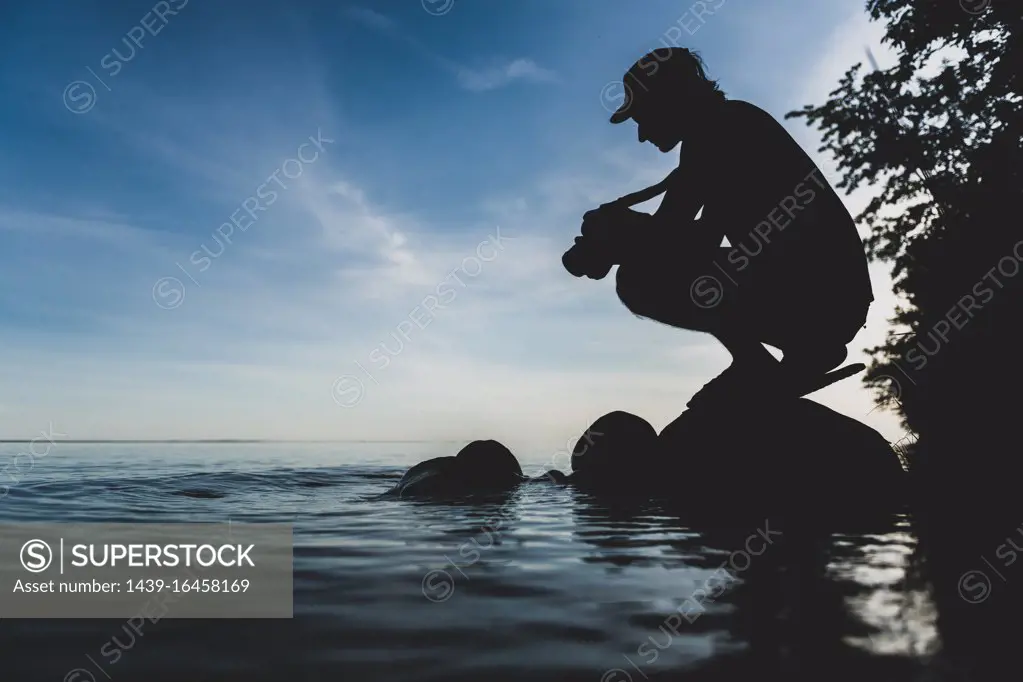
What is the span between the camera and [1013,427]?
19.9 ft

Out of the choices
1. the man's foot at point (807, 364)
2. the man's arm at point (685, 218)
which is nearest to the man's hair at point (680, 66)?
the man's arm at point (685, 218)

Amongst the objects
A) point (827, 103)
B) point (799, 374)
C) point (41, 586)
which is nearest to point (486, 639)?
point (41, 586)

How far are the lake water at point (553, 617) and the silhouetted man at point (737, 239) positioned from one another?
2014 mm

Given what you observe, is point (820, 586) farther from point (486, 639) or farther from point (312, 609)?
point (312, 609)

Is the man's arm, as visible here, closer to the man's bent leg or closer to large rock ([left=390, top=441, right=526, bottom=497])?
the man's bent leg

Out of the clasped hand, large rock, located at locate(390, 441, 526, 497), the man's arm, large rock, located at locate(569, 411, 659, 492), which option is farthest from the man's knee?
large rock, located at locate(390, 441, 526, 497)

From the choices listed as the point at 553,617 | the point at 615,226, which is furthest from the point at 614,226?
the point at 553,617

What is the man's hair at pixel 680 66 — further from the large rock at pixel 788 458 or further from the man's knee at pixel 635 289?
the large rock at pixel 788 458

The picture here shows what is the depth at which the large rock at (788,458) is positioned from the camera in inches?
196

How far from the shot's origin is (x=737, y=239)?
5246 mm

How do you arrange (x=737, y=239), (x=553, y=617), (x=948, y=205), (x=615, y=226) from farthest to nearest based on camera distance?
(x=948, y=205)
(x=615, y=226)
(x=737, y=239)
(x=553, y=617)

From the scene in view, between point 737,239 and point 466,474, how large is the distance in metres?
Result: 3.51

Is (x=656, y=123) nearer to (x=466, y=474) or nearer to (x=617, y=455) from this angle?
(x=617, y=455)

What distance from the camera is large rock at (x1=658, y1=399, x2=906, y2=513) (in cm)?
497
